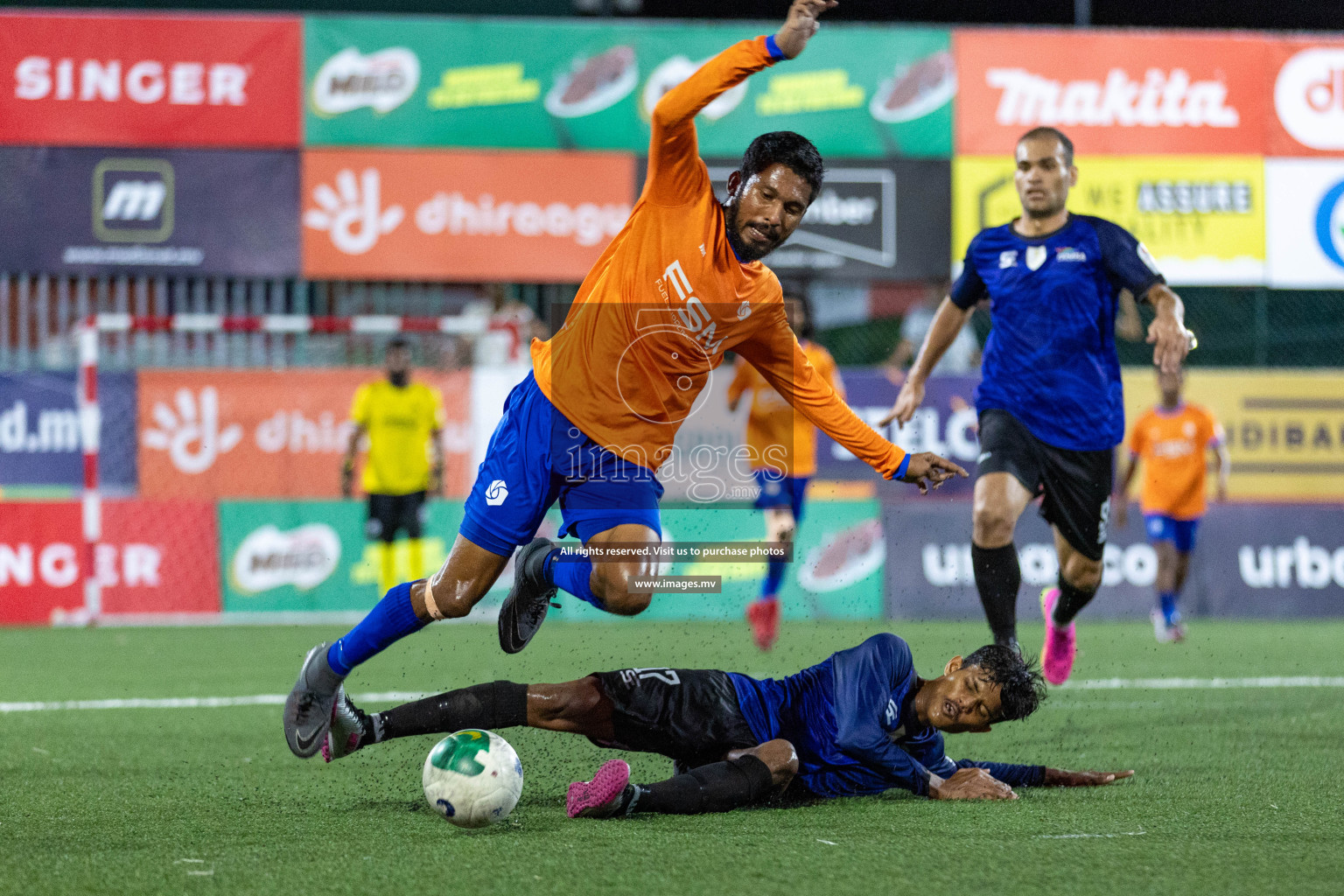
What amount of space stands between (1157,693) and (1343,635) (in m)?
4.67

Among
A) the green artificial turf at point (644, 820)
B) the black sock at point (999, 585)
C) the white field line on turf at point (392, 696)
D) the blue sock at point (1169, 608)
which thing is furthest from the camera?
the blue sock at point (1169, 608)

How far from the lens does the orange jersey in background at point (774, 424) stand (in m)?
10.3

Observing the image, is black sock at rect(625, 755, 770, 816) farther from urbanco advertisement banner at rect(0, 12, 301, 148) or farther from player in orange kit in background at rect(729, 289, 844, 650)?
urbanco advertisement banner at rect(0, 12, 301, 148)

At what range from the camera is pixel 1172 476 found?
11.6m

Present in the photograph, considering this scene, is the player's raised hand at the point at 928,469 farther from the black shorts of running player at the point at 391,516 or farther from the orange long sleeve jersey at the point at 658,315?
the black shorts of running player at the point at 391,516

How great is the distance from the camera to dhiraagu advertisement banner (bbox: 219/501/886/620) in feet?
40.3

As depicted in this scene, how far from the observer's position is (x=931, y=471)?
15.5 feet

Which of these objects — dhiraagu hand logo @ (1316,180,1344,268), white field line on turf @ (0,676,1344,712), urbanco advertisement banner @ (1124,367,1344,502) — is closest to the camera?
white field line on turf @ (0,676,1344,712)

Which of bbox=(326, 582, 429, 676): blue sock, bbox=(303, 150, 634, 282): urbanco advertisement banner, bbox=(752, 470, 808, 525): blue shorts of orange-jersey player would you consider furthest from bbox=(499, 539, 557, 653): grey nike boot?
bbox=(303, 150, 634, 282): urbanco advertisement banner

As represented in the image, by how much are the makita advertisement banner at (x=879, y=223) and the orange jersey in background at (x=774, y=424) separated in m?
→ 2.75

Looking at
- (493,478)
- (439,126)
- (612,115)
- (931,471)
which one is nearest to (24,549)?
(439,126)

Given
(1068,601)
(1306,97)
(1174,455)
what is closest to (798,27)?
(1068,601)

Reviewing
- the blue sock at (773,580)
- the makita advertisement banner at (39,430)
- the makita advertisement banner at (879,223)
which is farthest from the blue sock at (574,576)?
the makita advertisement banner at (879,223)

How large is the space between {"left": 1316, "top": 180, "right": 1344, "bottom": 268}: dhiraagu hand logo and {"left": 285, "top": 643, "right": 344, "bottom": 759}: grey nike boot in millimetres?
12415
